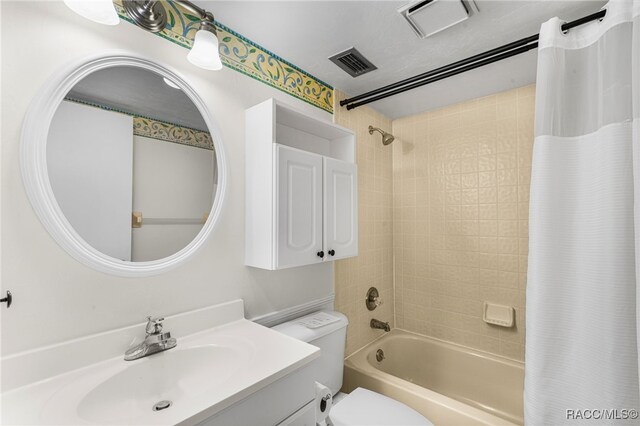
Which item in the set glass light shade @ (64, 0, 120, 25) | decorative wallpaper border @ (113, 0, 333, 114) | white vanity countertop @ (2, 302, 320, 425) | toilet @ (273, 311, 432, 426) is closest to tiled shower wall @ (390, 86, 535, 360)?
toilet @ (273, 311, 432, 426)

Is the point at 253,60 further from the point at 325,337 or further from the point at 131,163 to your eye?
the point at 325,337

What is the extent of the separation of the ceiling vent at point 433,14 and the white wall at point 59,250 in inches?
33.5

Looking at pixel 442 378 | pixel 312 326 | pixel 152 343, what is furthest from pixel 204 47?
pixel 442 378

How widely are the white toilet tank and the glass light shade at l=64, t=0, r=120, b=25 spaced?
1272mm

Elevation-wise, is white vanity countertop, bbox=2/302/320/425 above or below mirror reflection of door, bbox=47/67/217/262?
below

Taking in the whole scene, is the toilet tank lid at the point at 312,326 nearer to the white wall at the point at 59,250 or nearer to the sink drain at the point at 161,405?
the white wall at the point at 59,250

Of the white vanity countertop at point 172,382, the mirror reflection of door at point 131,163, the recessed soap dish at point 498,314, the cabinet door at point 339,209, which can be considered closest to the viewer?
the white vanity countertop at point 172,382

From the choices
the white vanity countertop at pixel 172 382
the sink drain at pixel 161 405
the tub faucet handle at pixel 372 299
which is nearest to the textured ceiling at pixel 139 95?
the white vanity countertop at pixel 172 382

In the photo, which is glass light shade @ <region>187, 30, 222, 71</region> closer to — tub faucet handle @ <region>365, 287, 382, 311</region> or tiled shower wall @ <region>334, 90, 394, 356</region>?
tiled shower wall @ <region>334, 90, 394, 356</region>

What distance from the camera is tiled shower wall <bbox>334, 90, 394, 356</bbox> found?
1.85m

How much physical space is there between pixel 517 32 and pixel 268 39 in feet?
3.75

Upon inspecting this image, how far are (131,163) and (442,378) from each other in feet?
7.39

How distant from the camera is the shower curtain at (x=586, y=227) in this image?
0.92 m

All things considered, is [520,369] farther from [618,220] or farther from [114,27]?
[114,27]
